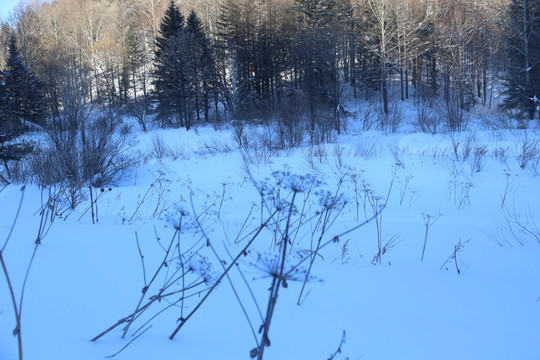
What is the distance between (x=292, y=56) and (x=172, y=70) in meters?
11.1

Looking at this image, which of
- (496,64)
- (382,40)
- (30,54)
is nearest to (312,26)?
(382,40)

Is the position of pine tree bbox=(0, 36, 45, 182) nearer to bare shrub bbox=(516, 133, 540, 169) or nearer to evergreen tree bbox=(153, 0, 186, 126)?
evergreen tree bbox=(153, 0, 186, 126)

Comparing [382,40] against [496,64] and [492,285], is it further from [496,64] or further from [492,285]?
[492,285]

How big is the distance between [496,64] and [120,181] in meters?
24.1

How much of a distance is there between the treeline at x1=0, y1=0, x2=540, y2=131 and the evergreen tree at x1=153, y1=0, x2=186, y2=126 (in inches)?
3.7

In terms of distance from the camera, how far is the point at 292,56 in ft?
106

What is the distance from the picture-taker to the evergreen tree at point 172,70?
1083 inches

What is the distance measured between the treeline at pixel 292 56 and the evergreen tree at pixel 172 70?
3.7 inches

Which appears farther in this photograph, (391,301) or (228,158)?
(228,158)

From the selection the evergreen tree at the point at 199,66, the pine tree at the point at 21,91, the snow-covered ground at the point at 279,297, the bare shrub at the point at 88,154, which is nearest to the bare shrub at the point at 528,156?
the snow-covered ground at the point at 279,297

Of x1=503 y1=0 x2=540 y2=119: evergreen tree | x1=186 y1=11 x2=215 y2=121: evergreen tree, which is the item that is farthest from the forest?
x1=186 y1=11 x2=215 y2=121: evergreen tree

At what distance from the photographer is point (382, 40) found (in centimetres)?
2697

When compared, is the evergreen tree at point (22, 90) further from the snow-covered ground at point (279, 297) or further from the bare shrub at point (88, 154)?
the snow-covered ground at point (279, 297)

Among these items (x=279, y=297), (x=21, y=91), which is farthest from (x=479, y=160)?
(x=21, y=91)
